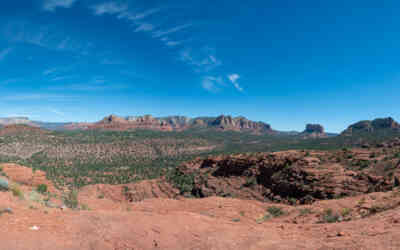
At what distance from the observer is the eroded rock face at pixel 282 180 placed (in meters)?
16.2

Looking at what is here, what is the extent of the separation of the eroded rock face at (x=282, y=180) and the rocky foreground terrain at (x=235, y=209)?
0.08 m

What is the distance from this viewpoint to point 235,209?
52.6 ft

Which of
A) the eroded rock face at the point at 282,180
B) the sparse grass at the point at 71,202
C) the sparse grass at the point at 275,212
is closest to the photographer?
the sparse grass at the point at 71,202

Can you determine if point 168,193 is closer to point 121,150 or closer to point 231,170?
point 231,170

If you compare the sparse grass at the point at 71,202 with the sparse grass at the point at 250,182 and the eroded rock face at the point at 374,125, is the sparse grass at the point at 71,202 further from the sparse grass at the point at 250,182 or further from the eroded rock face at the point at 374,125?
the eroded rock face at the point at 374,125

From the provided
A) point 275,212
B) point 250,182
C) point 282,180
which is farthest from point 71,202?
point 282,180

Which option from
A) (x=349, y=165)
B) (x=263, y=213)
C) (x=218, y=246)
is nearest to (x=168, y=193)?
(x=263, y=213)

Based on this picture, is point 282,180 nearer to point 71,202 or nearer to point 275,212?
point 275,212

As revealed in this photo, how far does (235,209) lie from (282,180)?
23.8 feet

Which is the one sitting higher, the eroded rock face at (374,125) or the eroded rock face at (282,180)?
the eroded rock face at (374,125)

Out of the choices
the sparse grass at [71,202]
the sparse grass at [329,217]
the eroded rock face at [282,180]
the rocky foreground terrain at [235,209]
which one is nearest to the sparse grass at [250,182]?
the eroded rock face at [282,180]

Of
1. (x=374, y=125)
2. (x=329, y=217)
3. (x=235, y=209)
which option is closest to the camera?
(x=329, y=217)

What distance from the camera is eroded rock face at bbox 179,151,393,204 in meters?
16.2

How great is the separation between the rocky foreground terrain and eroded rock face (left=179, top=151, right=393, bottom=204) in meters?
0.08
